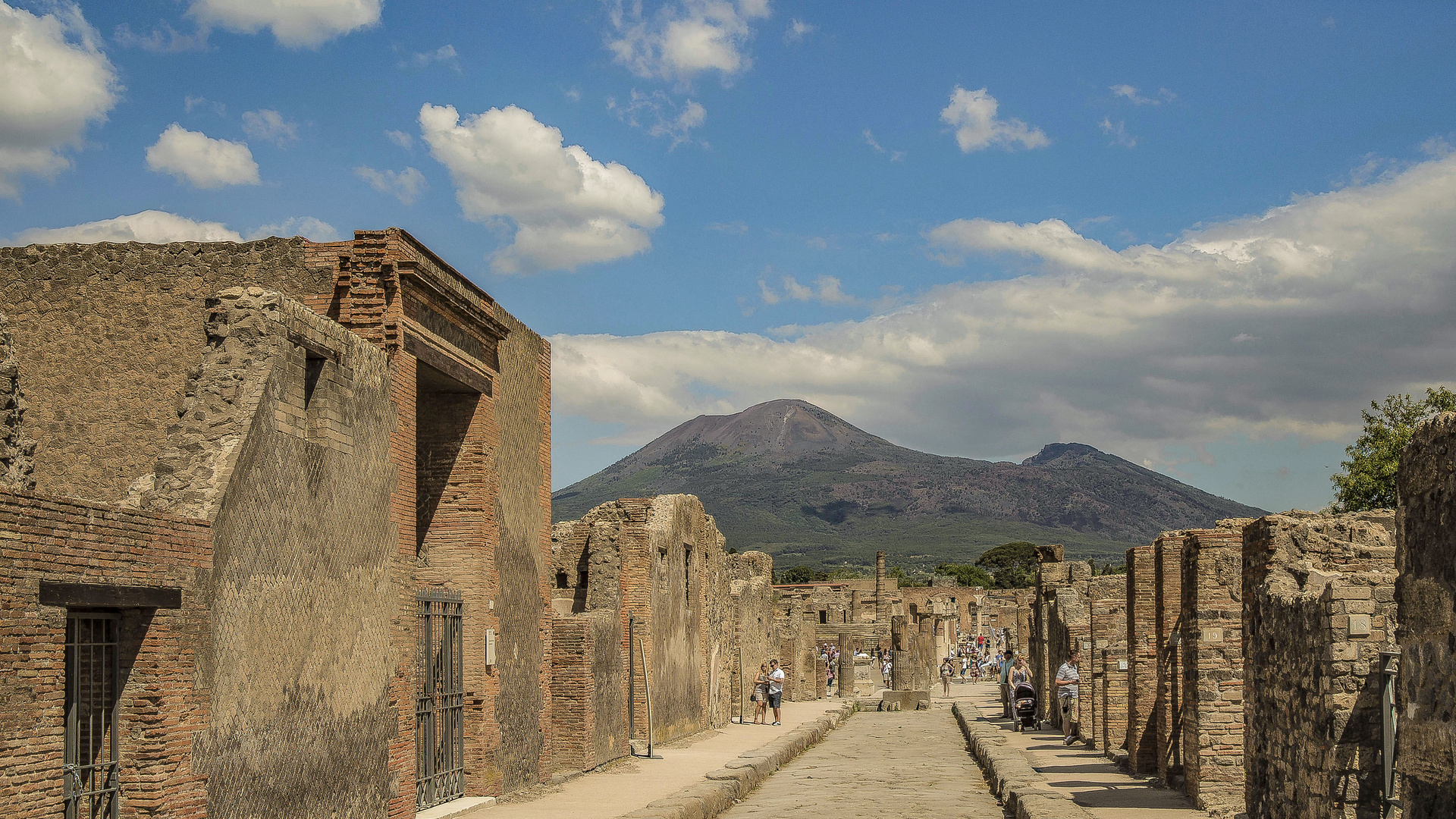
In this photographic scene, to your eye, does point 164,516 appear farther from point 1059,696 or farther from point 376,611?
point 1059,696

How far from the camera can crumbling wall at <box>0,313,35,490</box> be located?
8016mm

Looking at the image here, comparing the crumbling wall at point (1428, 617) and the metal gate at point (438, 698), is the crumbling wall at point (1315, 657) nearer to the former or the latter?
the crumbling wall at point (1428, 617)

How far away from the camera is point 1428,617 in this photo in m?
5.43

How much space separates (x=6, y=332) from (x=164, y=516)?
1.53m

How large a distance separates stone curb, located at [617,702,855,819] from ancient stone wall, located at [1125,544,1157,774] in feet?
15.7

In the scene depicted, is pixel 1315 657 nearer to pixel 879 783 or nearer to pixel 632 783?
pixel 879 783

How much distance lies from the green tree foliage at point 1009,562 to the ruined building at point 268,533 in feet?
378

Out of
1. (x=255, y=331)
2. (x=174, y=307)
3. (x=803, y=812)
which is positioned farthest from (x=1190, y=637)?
(x=174, y=307)

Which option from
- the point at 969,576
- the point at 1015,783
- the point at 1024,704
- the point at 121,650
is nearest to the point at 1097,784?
the point at 1015,783

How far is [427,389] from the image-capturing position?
14.6 metres

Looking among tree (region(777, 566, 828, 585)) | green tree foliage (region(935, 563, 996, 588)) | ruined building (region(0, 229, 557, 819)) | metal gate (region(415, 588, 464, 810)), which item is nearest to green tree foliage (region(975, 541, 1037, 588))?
green tree foliage (region(935, 563, 996, 588))

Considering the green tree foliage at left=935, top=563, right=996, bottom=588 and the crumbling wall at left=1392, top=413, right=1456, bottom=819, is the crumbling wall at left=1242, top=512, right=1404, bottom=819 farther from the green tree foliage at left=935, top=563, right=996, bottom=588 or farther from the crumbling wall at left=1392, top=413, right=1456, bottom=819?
the green tree foliage at left=935, top=563, right=996, bottom=588

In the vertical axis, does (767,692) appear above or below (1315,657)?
below

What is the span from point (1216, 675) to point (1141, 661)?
3967 mm
